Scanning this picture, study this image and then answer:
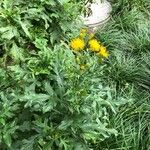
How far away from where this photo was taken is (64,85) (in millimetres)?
3389

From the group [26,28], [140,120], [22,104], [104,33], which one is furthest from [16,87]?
[104,33]

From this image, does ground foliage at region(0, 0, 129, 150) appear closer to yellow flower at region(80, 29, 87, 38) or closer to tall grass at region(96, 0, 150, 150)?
tall grass at region(96, 0, 150, 150)

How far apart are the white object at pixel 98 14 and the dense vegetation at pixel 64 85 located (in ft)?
0.79

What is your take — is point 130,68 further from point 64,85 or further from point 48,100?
point 48,100

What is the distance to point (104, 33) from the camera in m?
5.33

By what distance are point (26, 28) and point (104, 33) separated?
152 cm

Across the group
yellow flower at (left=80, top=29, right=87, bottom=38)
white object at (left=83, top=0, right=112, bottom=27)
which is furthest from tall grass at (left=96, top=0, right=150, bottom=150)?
yellow flower at (left=80, top=29, right=87, bottom=38)

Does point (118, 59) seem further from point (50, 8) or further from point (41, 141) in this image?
point (41, 141)

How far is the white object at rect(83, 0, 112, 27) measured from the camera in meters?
5.49

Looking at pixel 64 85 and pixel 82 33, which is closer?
pixel 64 85

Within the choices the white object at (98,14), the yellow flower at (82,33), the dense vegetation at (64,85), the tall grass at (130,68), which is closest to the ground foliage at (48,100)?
the dense vegetation at (64,85)

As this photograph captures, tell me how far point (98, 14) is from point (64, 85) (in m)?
2.46

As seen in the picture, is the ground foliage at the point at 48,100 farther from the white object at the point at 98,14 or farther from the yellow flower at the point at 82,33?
the white object at the point at 98,14

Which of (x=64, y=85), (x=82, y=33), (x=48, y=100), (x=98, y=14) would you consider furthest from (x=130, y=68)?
(x=48, y=100)
